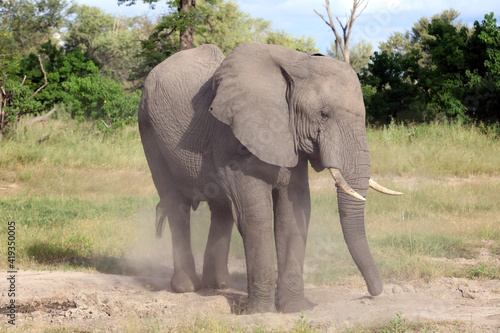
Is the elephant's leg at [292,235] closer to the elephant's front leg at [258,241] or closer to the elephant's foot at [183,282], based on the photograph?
the elephant's front leg at [258,241]

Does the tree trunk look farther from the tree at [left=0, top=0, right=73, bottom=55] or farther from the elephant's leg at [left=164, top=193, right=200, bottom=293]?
the tree at [left=0, top=0, right=73, bottom=55]

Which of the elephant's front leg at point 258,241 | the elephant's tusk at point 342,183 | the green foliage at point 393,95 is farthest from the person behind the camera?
the green foliage at point 393,95

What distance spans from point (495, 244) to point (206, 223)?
3994mm

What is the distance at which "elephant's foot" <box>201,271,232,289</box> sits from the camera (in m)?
6.14

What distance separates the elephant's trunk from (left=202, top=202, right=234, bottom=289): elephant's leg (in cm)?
176

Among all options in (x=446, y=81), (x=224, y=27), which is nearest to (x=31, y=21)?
(x=224, y=27)

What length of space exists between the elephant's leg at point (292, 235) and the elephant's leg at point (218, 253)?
1.08 meters

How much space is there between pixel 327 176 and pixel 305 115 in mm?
8206

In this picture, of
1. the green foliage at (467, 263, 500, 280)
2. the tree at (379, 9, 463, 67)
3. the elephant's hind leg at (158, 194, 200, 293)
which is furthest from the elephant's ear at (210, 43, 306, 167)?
the tree at (379, 9, 463, 67)

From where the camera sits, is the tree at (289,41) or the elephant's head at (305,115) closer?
the elephant's head at (305,115)

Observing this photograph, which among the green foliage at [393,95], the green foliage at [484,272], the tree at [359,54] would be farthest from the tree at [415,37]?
the green foliage at [484,272]

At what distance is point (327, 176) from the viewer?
1266 cm

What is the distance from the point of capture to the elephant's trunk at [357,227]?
4536mm

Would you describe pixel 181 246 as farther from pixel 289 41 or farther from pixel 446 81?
pixel 289 41
